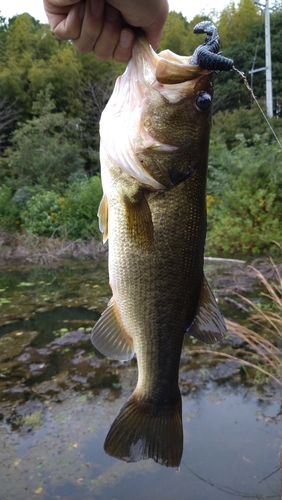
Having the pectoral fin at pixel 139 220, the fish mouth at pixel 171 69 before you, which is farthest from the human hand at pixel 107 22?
the pectoral fin at pixel 139 220

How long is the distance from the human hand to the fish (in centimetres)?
6

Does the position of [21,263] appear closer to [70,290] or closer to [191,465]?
[70,290]

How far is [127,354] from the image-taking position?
1.71 meters

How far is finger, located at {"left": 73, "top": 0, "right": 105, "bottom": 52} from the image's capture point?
154 centimetres

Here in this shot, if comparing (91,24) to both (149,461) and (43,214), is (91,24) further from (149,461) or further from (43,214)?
(43,214)

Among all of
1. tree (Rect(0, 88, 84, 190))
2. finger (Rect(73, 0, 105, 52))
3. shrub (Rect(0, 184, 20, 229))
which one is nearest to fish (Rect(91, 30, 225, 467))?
finger (Rect(73, 0, 105, 52))

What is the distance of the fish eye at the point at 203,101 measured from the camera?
1503 millimetres

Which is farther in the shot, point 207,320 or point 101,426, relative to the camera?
point 101,426

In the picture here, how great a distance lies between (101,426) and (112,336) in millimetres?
2880

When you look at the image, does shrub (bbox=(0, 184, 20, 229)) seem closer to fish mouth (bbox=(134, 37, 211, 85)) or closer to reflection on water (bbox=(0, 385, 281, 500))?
reflection on water (bbox=(0, 385, 281, 500))

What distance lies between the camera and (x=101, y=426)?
4.25 meters

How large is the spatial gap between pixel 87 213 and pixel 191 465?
9.40 meters

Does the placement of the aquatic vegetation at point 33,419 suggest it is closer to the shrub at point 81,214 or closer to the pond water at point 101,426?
the pond water at point 101,426

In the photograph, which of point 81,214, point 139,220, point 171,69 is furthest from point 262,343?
point 81,214
